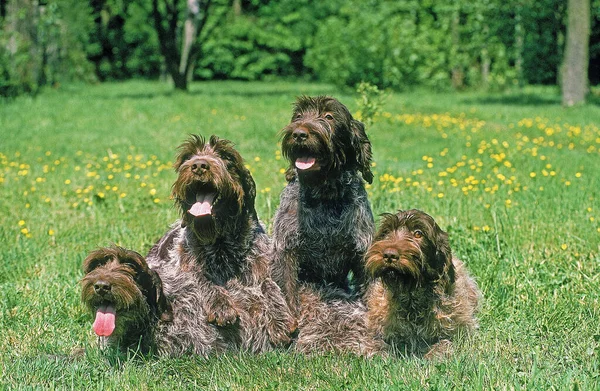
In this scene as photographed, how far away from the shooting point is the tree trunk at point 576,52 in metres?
20.6

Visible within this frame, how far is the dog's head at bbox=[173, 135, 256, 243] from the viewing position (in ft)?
16.3

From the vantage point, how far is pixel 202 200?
200 inches

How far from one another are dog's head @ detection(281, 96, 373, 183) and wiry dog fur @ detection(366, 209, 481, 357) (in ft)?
1.69

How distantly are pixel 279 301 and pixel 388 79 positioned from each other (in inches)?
1041

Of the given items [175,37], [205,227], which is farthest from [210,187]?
[175,37]

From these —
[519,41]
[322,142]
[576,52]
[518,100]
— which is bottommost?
[518,100]

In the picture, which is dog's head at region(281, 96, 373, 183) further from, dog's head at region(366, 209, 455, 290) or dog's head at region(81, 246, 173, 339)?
dog's head at region(81, 246, 173, 339)

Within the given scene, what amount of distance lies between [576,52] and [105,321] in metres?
19.0

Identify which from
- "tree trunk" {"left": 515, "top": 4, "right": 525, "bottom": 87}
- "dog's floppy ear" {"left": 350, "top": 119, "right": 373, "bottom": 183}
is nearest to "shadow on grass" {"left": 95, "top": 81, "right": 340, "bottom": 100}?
"tree trunk" {"left": 515, "top": 4, "right": 525, "bottom": 87}

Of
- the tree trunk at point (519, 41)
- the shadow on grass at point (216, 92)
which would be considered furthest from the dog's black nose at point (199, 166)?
the tree trunk at point (519, 41)

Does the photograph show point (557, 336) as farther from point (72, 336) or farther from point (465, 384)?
point (72, 336)

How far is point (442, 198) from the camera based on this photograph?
822cm

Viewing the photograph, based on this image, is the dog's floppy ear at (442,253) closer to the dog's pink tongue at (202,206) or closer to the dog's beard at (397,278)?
the dog's beard at (397,278)

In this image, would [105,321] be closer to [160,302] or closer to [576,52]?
[160,302]
